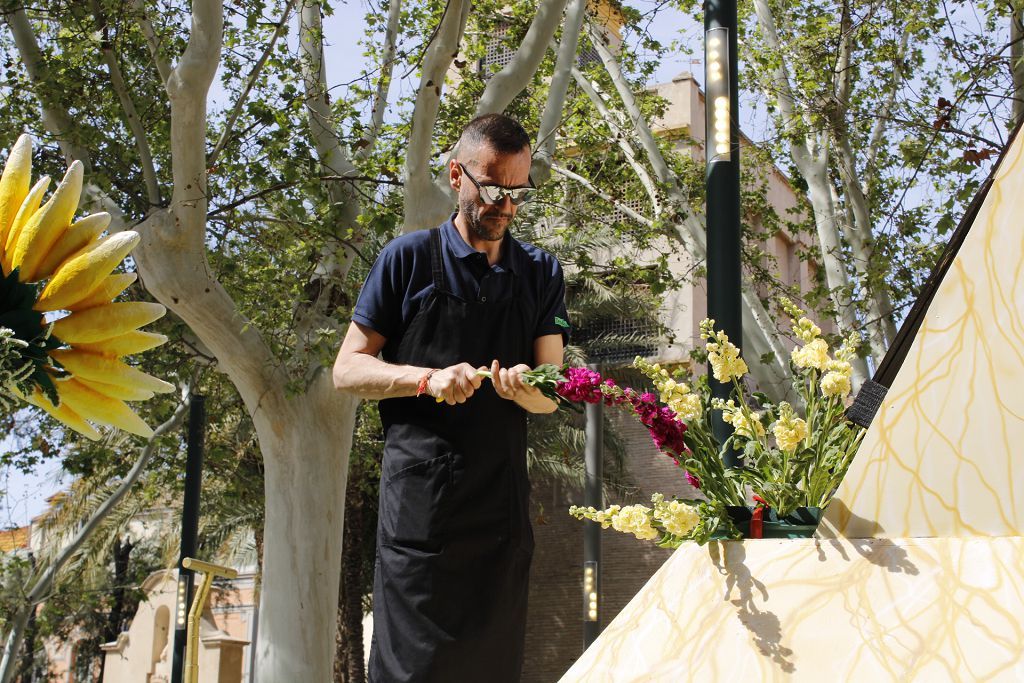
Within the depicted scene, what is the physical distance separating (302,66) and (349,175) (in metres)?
1.46

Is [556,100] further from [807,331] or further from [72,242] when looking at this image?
[72,242]

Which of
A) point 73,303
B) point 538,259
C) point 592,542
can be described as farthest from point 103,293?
point 592,542

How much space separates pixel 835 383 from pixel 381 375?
105 cm

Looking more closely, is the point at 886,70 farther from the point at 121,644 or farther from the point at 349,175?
the point at 121,644

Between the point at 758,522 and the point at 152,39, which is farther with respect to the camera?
the point at 152,39

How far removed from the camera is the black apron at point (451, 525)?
258 centimetres

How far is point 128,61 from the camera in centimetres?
1210

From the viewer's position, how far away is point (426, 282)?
113 inches

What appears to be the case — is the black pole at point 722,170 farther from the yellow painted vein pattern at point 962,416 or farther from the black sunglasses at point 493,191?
the yellow painted vein pattern at point 962,416

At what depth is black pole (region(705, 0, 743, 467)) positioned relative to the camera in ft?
17.2

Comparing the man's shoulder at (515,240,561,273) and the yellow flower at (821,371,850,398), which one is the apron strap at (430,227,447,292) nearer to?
the man's shoulder at (515,240,561,273)

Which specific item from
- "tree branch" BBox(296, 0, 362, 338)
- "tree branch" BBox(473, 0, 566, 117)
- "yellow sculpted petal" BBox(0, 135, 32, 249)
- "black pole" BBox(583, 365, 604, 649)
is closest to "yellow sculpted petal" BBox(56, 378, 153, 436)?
"yellow sculpted petal" BBox(0, 135, 32, 249)

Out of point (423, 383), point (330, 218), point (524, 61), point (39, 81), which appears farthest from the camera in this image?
point (39, 81)

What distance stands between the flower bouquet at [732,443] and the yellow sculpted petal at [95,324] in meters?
0.79
